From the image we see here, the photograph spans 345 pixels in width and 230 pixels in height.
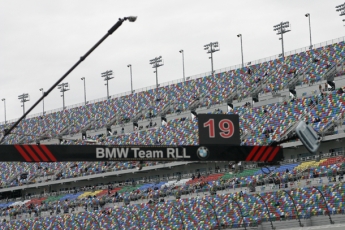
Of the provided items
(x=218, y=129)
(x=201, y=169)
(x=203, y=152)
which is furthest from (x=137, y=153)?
(x=201, y=169)

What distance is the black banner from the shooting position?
16656 millimetres

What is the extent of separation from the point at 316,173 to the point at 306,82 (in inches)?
769

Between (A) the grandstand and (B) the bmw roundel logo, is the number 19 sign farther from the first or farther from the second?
(A) the grandstand

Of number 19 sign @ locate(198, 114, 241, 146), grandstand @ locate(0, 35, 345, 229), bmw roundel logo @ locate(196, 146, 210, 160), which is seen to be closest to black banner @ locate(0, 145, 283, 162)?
bmw roundel logo @ locate(196, 146, 210, 160)

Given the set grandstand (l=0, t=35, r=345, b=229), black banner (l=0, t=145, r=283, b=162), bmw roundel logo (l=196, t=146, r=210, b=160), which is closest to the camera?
black banner (l=0, t=145, r=283, b=162)

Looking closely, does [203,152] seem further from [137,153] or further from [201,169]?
[201,169]

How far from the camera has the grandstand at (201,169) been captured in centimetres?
5200

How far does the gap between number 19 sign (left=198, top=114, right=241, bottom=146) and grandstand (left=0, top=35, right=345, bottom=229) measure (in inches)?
932

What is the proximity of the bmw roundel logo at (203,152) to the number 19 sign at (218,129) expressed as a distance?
167 millimetres

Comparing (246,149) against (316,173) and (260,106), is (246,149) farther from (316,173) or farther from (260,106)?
(260,106)

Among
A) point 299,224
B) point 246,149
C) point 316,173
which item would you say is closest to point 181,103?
point 316,173

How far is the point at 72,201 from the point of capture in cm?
7431

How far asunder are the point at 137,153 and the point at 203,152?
167 cm

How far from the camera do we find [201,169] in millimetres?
71812
